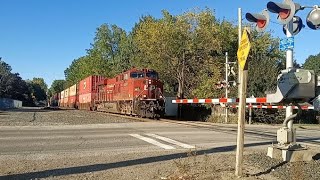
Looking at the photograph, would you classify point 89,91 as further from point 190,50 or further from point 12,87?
point 12,87

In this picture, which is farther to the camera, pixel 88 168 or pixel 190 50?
pixel 190 50

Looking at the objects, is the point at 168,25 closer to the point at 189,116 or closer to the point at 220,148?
the point at 189,116

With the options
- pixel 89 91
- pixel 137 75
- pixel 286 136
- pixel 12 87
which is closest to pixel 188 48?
pixel 137 75

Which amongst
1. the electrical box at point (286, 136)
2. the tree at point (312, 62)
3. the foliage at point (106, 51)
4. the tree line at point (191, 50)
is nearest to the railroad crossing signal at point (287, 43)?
the electrical box at point (286, 136)

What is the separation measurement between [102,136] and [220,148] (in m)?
4.91

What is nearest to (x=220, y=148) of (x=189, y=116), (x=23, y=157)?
(x=23, y=157)

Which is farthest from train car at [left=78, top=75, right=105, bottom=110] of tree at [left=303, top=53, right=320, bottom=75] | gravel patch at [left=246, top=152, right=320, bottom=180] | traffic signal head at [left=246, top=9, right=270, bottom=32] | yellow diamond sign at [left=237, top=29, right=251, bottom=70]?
tree at [left=303, top=53, right=320, bottom=75]

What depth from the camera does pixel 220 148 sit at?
1181cm

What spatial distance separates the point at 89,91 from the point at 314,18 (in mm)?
40141

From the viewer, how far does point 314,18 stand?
9.13 m

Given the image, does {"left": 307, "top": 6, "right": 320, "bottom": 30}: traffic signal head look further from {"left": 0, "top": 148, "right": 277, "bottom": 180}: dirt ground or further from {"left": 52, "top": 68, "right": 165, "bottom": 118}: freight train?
{"left": 52, "top": 68, "right": 165, "bottom": 118}: freight train

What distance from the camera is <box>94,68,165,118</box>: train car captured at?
27797 mm


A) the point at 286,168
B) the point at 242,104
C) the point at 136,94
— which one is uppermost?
the point at 136,94

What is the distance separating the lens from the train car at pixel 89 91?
45.2 meters
